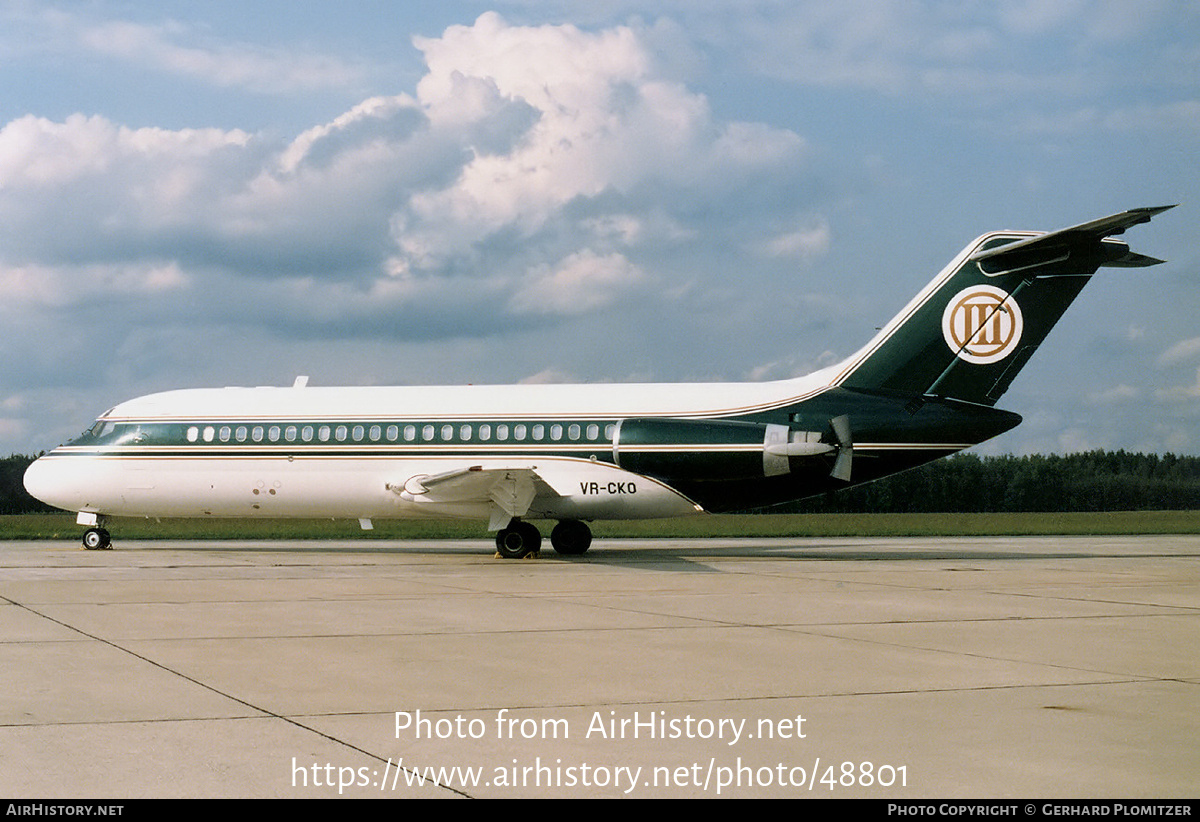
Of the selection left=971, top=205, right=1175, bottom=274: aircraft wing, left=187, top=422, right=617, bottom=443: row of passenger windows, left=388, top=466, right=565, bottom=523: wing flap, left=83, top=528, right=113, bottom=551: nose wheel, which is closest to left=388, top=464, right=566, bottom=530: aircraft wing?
left=388, top=466, right=565, bottom=523: wing flap

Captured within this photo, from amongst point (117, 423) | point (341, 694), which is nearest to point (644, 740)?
point (341, 694)

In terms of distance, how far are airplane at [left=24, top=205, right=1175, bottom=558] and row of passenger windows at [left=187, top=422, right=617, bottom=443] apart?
0.10ft

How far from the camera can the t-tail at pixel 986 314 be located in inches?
845

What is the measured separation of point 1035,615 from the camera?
13.6 metres

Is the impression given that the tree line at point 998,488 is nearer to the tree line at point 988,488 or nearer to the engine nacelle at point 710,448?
the tree line at point 988,488

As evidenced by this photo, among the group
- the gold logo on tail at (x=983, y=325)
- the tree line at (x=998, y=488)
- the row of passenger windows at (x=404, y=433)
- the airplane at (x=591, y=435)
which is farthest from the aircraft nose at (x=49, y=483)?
the tree line at (x=998, y=488)

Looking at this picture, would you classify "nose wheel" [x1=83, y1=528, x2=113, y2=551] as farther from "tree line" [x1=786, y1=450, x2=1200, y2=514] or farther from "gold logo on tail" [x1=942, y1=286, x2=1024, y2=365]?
"tree line" [x1=786, y1=450, x2=1200, y2=514]

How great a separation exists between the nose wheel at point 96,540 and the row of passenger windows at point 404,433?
10.5 feet

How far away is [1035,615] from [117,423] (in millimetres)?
20147

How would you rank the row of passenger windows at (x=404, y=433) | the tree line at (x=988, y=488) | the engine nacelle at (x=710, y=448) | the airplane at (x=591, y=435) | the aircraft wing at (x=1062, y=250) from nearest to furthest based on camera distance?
the aircraft wing at (x=1062, y=250) < the airplane at (x=591, y=435) < the engine nacelle at (x=710, y=448) < the row of passenger windows at (x=404, y=433) < the tree line at (x=988, y=488)

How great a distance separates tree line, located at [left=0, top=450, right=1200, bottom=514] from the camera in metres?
54.7

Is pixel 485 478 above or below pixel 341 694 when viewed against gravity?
above
